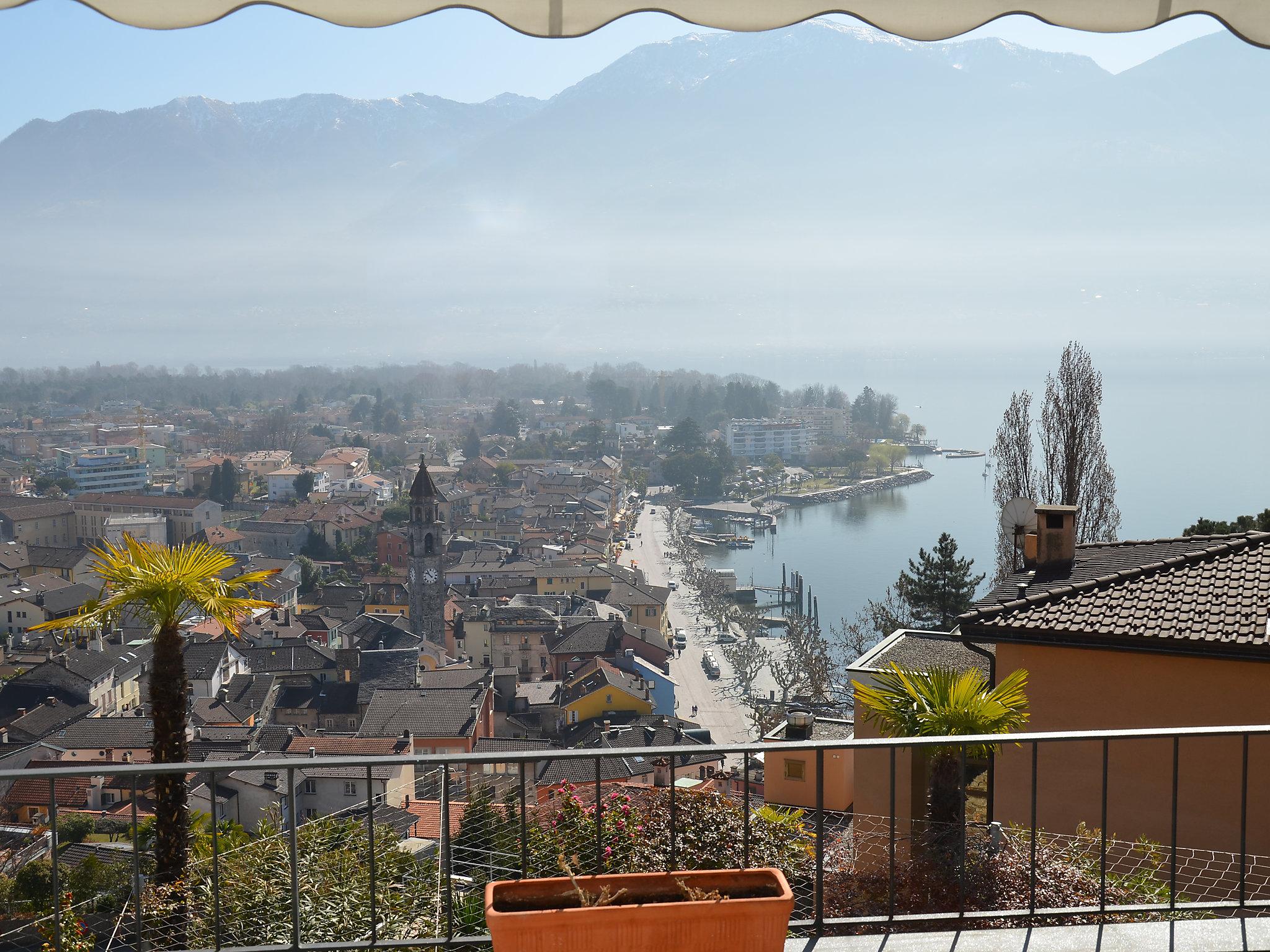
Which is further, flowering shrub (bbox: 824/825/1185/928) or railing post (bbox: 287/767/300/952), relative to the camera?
flowering shrub (bbox: 824/825/1185/928)

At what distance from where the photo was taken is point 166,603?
3391 millimetres

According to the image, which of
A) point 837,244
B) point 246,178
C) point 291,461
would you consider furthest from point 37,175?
point 837,244

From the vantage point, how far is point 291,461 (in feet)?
220

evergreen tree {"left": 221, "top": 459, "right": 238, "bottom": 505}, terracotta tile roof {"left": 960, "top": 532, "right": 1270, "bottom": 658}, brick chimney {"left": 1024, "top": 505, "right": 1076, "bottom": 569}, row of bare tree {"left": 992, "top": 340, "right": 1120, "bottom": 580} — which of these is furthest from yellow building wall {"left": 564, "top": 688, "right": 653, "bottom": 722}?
evergreen tree {"left": 221, "top": 459, "right": 238, "bottom": 505}

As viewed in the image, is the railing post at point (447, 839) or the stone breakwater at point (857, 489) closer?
the railing post at point (447, 839)

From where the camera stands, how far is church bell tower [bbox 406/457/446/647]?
4119 centimetres

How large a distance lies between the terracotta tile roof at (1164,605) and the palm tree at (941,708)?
78.4 inches

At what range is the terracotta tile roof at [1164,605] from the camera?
5.04m

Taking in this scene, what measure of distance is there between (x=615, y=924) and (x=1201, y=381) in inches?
4685

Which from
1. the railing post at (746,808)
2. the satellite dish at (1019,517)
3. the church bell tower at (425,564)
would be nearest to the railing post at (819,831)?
the railing post at (746,808)

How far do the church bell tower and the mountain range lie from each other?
8323cm

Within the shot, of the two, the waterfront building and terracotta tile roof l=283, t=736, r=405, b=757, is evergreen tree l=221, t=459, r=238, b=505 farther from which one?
the waterfront building

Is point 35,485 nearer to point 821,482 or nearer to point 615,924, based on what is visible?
point 821,482

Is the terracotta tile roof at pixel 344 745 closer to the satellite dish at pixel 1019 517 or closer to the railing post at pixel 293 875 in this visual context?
the satellite dish at pixel 1019 517
